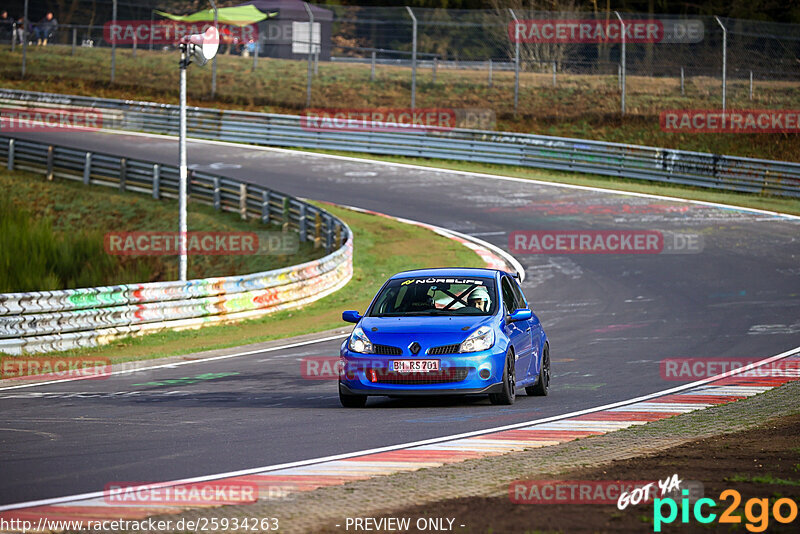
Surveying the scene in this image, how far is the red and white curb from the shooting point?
6742mm

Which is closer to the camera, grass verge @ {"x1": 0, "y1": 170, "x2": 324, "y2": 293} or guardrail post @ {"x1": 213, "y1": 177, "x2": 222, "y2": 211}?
grass verge @ {"x1": 0, "y1": 170, "x2": 324, "y2": 293}

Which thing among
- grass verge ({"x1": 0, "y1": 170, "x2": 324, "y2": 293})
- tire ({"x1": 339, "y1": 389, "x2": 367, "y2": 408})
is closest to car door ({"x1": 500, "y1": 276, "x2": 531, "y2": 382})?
tire ({"x1": 339, "y1": 389, "x2": 367, "y2": 408})

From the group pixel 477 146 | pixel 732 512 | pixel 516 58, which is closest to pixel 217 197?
pixel 477 146

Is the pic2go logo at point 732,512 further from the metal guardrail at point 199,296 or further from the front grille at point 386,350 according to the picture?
the metal guardrail at point 199,296

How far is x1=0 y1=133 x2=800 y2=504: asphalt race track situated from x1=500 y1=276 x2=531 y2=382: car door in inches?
16.1

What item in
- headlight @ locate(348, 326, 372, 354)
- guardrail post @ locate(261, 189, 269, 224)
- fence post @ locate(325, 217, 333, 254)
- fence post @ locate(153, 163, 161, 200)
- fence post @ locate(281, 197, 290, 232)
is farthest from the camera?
fence post @ locate(153, 163, 161, 200)

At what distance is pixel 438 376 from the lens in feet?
36.3

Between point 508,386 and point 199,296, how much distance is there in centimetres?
951

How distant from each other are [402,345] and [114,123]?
38.9 metres

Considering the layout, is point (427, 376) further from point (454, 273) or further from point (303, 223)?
point (303, 223)

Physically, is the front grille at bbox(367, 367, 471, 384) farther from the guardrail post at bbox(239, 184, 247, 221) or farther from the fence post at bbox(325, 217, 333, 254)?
the guardrail post at bbox(239, 184, 247, 221)

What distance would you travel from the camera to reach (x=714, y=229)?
29016 millimetres

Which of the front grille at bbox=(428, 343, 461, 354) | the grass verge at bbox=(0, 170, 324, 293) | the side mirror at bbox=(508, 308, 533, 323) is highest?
the side mirror at bbox=(508, 308, 533, 323)

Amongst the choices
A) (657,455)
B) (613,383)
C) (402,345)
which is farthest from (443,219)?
(657,455)
